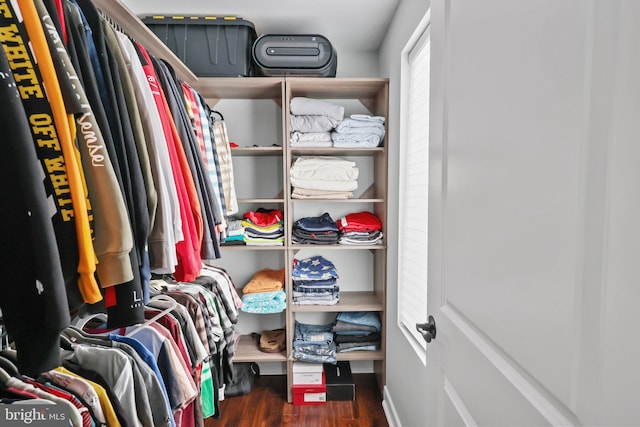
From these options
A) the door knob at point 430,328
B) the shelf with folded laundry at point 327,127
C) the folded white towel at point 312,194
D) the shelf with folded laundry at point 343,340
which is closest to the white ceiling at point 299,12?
the shelf with folded laundry at point 327,127

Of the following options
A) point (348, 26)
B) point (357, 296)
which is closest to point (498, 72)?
point (348, 26)

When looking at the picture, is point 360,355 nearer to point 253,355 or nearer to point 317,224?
point 253,355

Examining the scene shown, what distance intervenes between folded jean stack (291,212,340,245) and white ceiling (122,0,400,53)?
1236 mm

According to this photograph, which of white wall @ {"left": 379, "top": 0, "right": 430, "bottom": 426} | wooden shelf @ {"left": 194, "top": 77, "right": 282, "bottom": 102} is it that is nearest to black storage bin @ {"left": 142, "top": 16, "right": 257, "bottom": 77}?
wooden shelf @ {"left": 194, "top": 77, "right": 282, "bottom": 102}

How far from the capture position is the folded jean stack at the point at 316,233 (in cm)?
218

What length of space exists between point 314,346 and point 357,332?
31 centimetres

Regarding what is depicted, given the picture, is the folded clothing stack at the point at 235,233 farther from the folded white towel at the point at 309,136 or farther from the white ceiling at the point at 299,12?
the white ceiling at the point at 299,12

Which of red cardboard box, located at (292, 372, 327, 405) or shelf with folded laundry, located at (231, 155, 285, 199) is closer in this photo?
red cardboard box, located at (292, 372, 327, 405)

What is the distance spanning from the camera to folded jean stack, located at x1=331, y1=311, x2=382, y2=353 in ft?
7.30

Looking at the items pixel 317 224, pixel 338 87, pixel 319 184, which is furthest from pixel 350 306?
pixel 338 87

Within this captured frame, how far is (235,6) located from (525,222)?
192 cm

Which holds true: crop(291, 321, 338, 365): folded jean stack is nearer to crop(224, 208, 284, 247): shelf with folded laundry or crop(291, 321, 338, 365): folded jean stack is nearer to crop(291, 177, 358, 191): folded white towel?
crop(224, 208, 284, 247): shelf with folded laundry

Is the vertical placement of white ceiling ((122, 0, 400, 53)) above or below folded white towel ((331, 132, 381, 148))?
above

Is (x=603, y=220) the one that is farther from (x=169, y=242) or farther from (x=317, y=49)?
(x=317, y=49)
